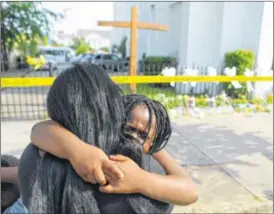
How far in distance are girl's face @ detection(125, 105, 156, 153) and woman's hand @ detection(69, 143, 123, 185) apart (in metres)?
0.15

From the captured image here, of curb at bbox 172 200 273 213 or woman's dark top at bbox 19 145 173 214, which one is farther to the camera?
curb at bbox 172 200 273 213

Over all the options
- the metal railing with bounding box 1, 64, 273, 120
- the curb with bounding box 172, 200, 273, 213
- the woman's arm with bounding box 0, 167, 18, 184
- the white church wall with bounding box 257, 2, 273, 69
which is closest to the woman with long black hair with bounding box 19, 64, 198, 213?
the woman's arm with bounding box 0, 167, 18, 184

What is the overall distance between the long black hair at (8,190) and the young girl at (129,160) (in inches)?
18.2

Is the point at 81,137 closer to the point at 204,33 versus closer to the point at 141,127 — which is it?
the point at 141,127

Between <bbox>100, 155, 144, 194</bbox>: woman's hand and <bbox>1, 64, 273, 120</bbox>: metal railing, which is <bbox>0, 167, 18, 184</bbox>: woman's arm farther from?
<bbox>1, 64, 273, 120</bbox>: metal railing

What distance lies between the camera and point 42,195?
0.91 meters

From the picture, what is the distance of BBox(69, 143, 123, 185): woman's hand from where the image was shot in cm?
80

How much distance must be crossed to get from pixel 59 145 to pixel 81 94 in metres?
0.17

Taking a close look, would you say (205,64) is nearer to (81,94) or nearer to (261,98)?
(261,98)

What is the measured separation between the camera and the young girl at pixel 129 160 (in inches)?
32.0

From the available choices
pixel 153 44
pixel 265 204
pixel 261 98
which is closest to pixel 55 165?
pixel 265 204

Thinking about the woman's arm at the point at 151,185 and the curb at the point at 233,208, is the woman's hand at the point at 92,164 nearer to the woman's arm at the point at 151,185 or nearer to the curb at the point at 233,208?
the woman's arm at the point at 151,185

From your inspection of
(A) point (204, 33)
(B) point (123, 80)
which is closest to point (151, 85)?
(B) point (123, 80)

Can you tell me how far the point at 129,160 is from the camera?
859 millimetres
